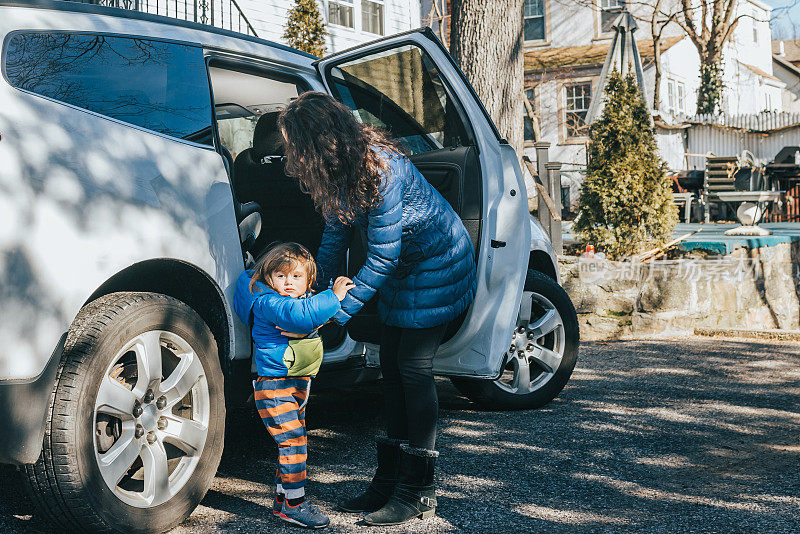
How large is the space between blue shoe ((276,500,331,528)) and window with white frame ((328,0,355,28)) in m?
14.5

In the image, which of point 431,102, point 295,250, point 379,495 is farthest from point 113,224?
point 431,102

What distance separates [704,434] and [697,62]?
90.7 feet

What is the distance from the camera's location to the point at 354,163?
307 cm

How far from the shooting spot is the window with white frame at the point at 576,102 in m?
25.2

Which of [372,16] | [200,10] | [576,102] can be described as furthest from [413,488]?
[576,102]

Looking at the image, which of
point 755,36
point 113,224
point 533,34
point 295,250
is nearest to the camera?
point 113,224

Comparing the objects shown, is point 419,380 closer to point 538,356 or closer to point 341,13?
point 538,356

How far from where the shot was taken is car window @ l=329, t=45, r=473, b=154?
4.35 metres

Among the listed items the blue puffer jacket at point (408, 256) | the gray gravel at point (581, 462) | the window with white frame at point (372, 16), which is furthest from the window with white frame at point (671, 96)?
the blue puffer jacket at point (408, 256)

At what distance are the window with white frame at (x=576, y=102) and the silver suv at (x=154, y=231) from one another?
21.7m

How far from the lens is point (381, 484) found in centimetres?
344

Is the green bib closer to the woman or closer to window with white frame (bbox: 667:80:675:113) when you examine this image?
the woman

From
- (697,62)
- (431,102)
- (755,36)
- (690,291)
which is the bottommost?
(690,291)

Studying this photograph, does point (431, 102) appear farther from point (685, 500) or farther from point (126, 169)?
point (685, 500)
